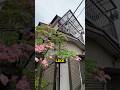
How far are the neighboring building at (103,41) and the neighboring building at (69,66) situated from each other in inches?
2.9

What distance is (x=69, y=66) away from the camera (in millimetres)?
1479

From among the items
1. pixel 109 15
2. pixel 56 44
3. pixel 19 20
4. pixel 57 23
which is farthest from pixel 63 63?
pixel 109 15

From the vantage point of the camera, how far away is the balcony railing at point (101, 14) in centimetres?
168

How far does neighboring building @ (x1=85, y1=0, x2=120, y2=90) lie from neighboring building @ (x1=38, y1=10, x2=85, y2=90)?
0.07 metres

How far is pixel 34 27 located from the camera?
1422mm

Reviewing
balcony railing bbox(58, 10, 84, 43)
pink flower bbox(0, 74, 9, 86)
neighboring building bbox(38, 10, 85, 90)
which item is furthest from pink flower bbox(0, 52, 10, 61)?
balcony railing bbox(58, 10, 84, 43)

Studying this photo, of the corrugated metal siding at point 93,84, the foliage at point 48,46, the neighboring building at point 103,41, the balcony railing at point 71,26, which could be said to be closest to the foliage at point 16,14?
the foliage at point 48,46

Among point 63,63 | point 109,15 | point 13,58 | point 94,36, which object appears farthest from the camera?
point 109,15

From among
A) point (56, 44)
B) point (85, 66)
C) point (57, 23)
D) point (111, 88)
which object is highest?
point (57, 23)

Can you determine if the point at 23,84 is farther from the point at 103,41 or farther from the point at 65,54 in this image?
the point at 103,41

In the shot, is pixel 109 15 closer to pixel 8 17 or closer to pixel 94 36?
pixel 94 36

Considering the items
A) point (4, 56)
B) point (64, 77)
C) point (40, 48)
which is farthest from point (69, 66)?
point (4, 56)

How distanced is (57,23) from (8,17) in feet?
0.86

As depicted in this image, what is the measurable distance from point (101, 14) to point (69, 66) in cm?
45
